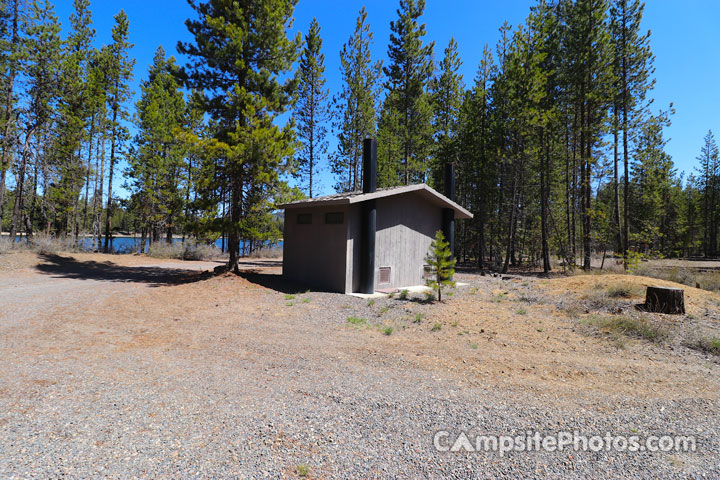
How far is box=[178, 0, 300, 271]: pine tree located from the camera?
10.9m

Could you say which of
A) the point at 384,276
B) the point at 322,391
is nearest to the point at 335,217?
the point at 384,276

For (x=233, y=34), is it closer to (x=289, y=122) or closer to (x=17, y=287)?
(x=289, y=122)

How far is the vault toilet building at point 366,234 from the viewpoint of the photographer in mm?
10273

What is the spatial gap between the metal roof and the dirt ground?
3593 millimetres

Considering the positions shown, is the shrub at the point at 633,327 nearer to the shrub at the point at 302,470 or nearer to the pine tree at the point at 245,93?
the shrub at the point at 302,470

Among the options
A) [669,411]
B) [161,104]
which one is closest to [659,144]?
[669,411]

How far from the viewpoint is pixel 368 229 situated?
33.6 feet

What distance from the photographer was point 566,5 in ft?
57.7

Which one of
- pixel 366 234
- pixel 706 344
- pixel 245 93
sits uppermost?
pixel 245 93

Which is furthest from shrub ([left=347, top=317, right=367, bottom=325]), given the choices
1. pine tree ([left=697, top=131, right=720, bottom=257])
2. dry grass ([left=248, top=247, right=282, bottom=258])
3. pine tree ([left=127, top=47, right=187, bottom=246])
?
pine tree ([left=697, top=131, right=720, bottom=257])

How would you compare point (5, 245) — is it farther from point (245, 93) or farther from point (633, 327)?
point (633, 327)

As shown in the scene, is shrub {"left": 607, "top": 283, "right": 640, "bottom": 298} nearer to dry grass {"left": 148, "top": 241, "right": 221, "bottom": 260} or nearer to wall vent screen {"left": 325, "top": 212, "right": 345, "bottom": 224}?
wall vent screen {"left": 325, "top": 212, "right": 345, "bottom": 224}

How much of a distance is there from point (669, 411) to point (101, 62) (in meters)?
30.9

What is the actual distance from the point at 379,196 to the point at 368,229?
109 centimetres
